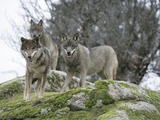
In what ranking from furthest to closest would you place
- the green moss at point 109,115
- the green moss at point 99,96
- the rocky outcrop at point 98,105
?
1. the green moss at point 99,96
2. the rocky outcrop at point 98,105
3. the green moss at point 109,115

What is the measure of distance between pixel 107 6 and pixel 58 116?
19.2m

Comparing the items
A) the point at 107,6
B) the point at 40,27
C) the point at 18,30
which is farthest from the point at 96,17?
the point at 40,27

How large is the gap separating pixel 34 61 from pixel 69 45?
1.71 meters

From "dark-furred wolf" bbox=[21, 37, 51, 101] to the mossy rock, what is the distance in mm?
1968

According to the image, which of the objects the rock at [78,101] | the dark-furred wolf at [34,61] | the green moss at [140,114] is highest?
the dark-furred wolf at [34,61]

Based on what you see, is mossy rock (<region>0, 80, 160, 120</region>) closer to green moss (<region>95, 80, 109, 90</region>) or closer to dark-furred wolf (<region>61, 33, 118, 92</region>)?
green moss (<region>95, 80, 109, 90</region>)

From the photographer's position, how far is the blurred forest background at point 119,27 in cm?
2436

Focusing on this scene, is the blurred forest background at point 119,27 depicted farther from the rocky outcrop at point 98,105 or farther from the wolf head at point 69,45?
the rocky outcrop at point 98,105

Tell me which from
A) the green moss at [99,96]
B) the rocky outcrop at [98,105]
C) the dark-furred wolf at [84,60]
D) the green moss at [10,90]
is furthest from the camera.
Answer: the green moss at [10,90]

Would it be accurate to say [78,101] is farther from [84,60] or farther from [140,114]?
[84,60]

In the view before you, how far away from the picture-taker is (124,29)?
24906 millimetres

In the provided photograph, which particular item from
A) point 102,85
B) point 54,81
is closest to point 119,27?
point 54,81

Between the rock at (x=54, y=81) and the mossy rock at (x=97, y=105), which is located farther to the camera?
the rock at (x=54, y=81)

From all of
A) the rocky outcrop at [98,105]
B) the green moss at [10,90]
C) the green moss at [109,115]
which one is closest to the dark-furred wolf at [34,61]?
the green moss at [10,90]
